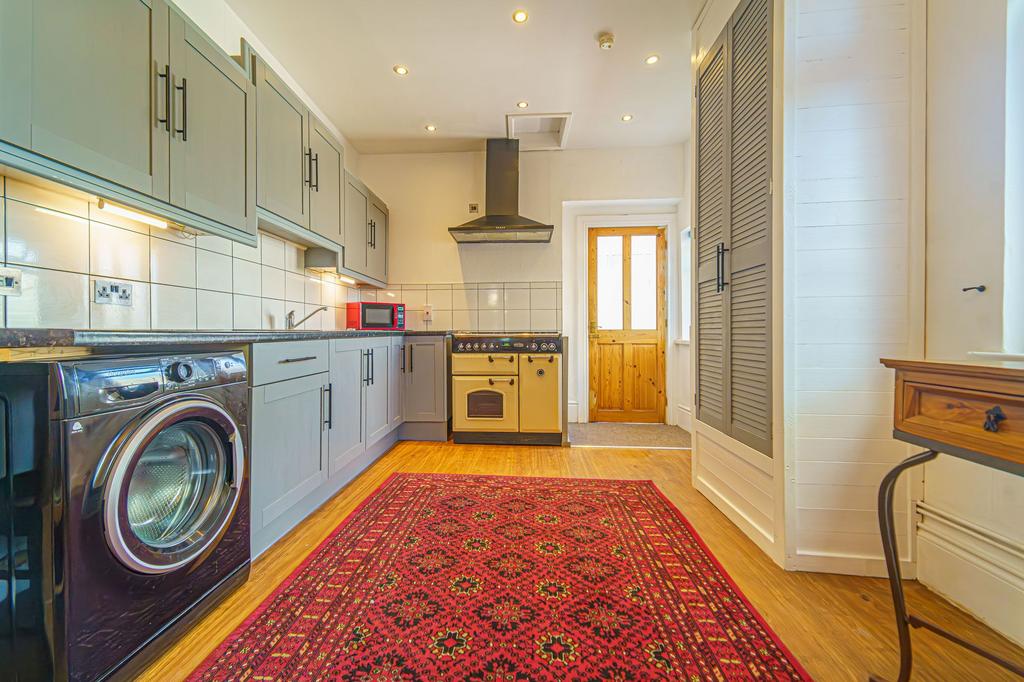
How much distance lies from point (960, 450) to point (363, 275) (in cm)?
329

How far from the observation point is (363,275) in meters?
3.14

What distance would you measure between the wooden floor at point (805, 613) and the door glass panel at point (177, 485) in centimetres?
31

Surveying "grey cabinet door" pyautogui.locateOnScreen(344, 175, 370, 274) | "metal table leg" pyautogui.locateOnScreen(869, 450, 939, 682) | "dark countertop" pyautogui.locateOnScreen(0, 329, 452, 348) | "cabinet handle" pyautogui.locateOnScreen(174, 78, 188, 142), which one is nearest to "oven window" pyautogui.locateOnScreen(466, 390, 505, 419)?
"grey cabinet door" pyautogui.locateOnScreen(344, 175, 370, 274)

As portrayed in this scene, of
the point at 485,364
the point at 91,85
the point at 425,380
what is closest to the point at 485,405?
the point at 485,364

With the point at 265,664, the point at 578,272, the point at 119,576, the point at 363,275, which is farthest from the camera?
the point at 578,272

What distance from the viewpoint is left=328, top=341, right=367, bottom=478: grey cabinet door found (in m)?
2.00

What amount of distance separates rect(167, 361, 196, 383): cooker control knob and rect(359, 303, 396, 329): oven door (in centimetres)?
205

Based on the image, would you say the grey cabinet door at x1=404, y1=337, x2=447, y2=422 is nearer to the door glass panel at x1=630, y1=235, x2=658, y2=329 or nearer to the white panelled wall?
the door glass panel at x1=630, y1=235, x2=658, y2=329

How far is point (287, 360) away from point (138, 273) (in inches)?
29.1

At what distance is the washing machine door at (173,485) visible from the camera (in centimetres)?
90

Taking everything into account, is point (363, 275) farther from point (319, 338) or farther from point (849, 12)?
point (849, 12)

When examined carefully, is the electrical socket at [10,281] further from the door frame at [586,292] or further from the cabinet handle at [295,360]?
the door frame at [586,292]

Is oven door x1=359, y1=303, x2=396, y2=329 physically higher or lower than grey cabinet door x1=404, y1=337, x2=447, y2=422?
higher

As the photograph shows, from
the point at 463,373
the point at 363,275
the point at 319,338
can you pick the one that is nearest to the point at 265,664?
the point at 319,338
